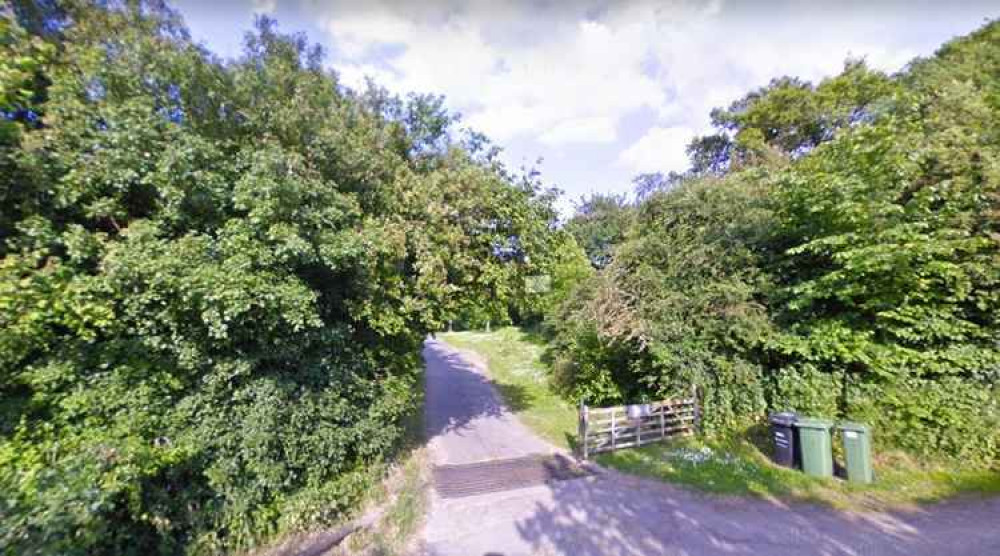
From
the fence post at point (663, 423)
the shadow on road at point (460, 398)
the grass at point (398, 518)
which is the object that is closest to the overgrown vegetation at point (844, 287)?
the fence post at point (663, 423)

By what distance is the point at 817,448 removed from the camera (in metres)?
5.46

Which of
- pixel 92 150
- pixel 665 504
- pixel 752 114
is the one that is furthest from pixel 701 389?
pixel 752 114

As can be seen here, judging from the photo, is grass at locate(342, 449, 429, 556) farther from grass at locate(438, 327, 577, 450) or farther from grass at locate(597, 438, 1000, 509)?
grass at locate(597, 438, 1000, 509)

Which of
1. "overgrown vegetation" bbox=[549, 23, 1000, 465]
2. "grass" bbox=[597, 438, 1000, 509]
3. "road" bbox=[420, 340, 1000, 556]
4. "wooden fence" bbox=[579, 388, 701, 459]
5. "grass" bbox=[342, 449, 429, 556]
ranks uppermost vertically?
"overgrown vegetation" bbox=[549, 23, 1000, 465]

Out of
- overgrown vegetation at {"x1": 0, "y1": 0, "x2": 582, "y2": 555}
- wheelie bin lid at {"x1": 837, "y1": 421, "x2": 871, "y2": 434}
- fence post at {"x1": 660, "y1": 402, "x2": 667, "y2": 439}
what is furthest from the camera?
fence post at {"x1": 660, "y1": 402, "x2": 667, "y2": 439}

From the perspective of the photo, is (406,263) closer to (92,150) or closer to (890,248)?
(92,150)

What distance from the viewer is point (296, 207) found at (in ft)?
13.7

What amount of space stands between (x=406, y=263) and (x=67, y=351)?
381 cm

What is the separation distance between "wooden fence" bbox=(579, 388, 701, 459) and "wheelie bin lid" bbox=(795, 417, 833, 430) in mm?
1762

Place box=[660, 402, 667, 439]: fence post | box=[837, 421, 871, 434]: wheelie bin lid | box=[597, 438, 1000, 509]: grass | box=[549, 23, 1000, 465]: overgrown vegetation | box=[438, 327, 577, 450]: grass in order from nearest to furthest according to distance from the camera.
Result: box=[597, 438, 1000, 509]: grass < box=[837, 421, 871, 434]: wheelie bin lid < box=[549, 23, 1000, 465]: overgrown vegetation < box=[660, 402, 667, 439]: fence post < box=[438, 327, 577, 450]: grass

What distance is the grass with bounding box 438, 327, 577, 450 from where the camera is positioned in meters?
7.99

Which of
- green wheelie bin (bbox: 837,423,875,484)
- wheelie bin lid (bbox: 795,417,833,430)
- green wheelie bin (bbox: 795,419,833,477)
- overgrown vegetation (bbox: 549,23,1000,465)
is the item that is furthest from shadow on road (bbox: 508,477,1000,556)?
overgrown vegetation (bbox: 549,23,1000,465)

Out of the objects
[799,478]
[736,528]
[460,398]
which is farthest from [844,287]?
[460,398]

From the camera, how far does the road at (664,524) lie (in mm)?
3936
